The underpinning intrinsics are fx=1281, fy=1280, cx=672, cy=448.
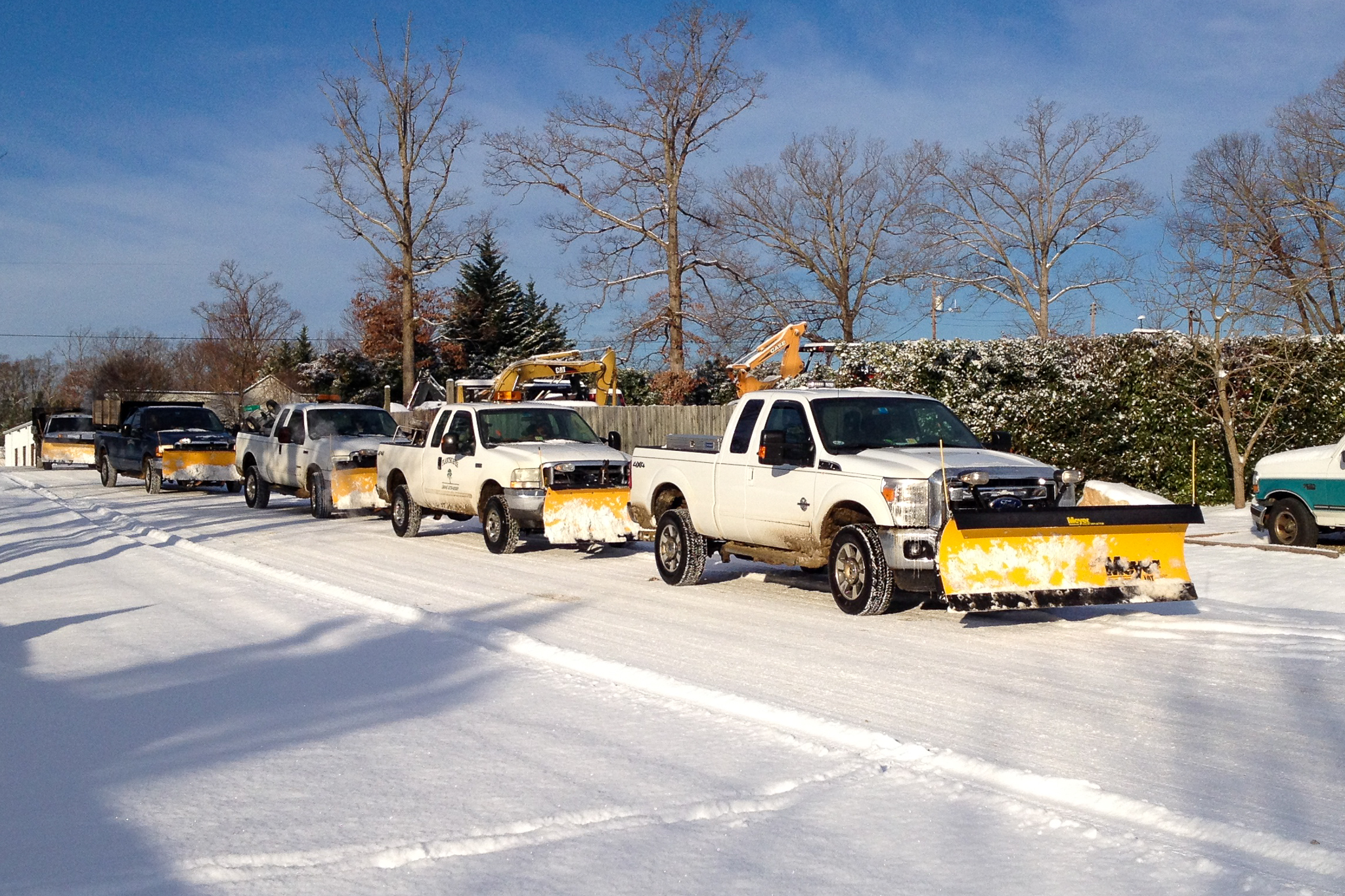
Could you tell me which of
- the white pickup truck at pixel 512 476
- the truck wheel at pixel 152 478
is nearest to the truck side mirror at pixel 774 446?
the white pickup truck at pixel 512 476

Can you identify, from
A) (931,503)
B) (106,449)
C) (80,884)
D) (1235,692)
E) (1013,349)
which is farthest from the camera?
(106,449)

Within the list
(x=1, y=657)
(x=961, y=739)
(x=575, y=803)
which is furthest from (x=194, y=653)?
(x=961, y=739)

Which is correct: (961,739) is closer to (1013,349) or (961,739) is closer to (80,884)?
(80,884)

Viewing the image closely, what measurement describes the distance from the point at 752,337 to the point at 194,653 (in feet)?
113

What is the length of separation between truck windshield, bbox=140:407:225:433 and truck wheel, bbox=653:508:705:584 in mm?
19963

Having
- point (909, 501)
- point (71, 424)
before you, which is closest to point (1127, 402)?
point (909, 501)

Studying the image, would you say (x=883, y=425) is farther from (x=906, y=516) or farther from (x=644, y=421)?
(x=644, y=421)

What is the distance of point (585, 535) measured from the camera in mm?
15195

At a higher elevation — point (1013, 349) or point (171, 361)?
point (171, 361)

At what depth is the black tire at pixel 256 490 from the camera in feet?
80.3

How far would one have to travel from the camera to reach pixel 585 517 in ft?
49.9

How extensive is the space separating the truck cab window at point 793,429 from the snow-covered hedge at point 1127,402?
1141 centimetres

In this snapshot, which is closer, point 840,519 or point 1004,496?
point 1004,496

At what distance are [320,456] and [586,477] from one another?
25.9ft
